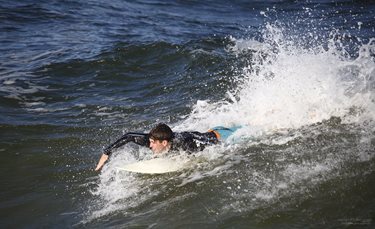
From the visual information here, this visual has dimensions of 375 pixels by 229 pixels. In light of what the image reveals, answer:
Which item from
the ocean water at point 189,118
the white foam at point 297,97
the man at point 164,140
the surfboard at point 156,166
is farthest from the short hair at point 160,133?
the white foam at point 297,97

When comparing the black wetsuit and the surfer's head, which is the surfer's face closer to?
the surfer's head

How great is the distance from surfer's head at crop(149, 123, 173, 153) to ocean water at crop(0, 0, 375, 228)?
1.91 feet

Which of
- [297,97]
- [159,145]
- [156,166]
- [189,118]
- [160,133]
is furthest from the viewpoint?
[189,118]

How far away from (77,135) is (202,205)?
169 inches

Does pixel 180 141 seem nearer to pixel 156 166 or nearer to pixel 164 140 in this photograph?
pixel 164 140

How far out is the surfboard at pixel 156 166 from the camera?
759 cm

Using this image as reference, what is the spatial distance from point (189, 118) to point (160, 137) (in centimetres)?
302

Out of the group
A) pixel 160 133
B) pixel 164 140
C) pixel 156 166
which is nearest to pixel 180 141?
pixel 164 140

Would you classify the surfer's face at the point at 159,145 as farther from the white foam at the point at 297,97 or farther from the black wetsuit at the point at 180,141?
the white foam at the point at 297,97

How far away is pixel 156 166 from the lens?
25.0 ft

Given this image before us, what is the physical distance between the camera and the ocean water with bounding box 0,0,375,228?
6281 millimetres

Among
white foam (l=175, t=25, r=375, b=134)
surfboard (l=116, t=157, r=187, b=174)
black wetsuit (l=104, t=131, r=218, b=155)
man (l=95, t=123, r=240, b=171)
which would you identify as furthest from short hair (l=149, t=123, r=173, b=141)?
white foam (l=175, t=25, r=375, b=134)

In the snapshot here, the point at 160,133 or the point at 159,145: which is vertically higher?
the point at 160,133

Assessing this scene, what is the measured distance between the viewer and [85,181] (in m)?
7.68
